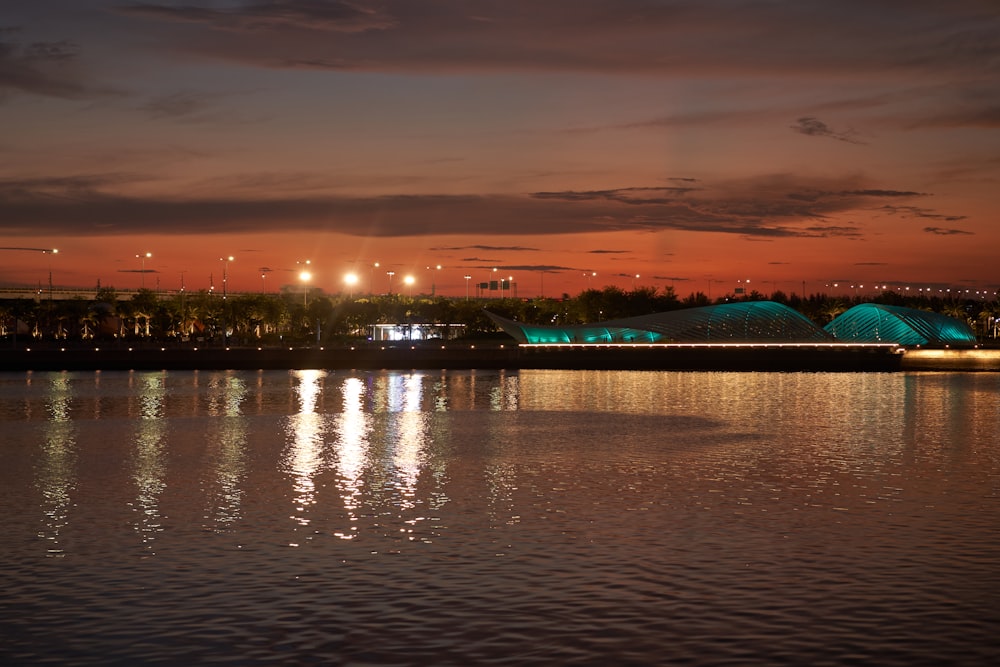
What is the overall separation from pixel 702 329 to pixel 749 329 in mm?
4603

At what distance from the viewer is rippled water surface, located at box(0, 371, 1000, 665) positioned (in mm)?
12625

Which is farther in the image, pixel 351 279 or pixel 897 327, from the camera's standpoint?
pixel 351 279

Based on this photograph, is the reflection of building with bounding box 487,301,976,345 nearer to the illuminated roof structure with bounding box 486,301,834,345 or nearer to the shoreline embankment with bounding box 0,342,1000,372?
the illuminated roof structure with bounding box 486,301,834,345

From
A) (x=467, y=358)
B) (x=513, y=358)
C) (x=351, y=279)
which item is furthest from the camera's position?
(x=351, y=279)

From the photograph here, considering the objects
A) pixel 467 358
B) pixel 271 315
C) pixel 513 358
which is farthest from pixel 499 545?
pixel 271 315

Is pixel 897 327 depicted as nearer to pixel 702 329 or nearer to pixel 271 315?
pixel 702 329

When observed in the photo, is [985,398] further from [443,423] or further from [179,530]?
[179,530]

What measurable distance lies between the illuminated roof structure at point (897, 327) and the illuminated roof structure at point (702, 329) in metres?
5.45

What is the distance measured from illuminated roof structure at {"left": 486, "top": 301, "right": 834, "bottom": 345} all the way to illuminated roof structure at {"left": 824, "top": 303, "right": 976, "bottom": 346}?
5450 millimetres

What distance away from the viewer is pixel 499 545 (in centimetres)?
1800

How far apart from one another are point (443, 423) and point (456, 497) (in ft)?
65.3

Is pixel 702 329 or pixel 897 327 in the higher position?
pixel 897 327

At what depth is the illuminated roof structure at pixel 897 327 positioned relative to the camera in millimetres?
120250

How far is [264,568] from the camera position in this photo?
1619cm
